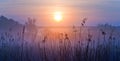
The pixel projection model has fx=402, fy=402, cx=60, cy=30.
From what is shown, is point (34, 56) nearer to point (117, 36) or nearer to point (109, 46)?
point (109, 46)

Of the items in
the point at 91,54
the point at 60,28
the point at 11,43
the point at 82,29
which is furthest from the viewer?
the point at 60,28

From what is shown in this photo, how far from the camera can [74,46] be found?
8305mm

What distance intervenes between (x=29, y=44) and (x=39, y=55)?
1.21 m

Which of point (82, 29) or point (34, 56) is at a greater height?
point (82, 29)

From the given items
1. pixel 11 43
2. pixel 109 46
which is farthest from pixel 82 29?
pixel 11 43

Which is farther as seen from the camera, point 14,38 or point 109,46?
point 14,38

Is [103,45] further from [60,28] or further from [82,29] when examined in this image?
[60,28]

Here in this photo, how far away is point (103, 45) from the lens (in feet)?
27.3

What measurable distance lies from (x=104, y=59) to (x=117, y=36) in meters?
1.87

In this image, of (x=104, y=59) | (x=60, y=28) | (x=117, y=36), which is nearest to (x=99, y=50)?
(x=104, y=59)

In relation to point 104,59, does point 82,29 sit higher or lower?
higher

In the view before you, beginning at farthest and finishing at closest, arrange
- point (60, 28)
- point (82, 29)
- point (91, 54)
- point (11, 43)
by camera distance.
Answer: point (60, 28)
point (11, 43)
point (82, 29)
point (91, 54)

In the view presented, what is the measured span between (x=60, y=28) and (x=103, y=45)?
3.38 meters

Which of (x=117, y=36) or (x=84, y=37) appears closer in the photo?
(x=84, y=37)
